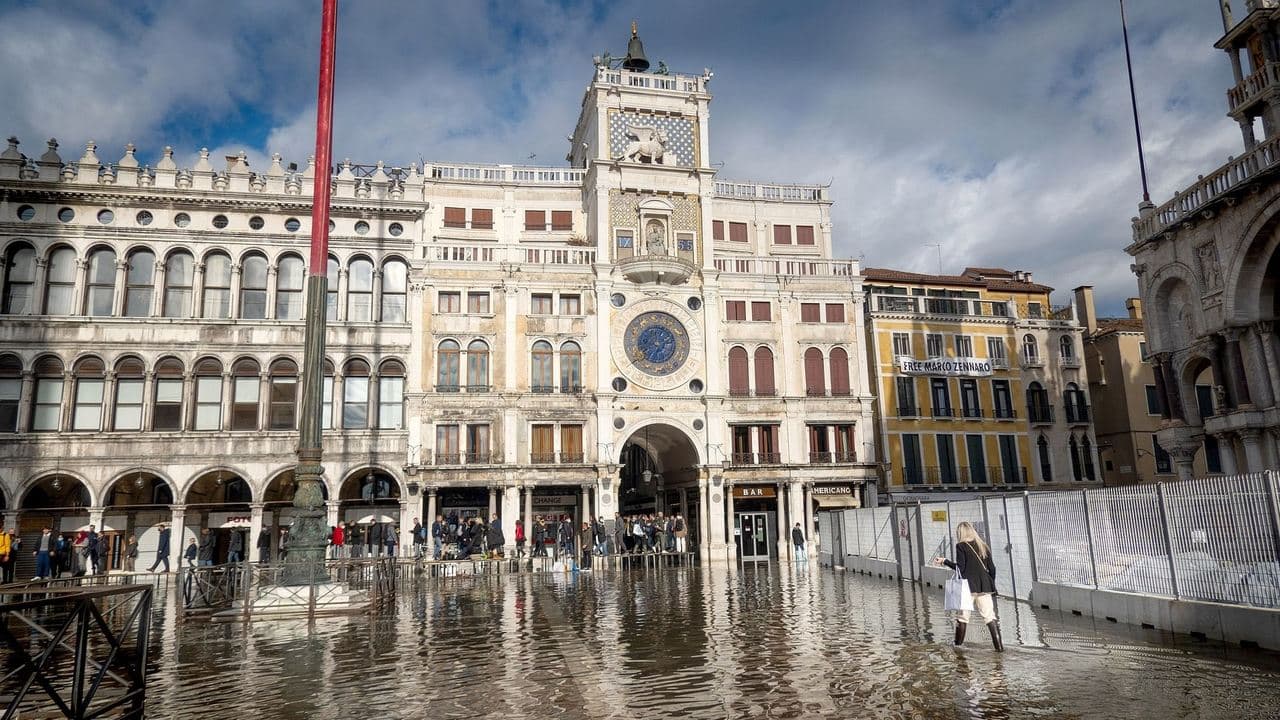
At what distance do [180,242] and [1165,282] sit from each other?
37.6m

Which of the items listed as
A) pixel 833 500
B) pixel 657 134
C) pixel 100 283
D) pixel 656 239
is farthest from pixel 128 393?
pixel 833 500

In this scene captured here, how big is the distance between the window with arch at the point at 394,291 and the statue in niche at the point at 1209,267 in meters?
30.0

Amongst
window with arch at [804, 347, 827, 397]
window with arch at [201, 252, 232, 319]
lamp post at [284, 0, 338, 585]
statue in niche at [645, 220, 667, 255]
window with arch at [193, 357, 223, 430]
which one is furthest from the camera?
window with arch at [804, 347, 827, 397]

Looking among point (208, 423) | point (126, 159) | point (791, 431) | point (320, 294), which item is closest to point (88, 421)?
point (208, 423)

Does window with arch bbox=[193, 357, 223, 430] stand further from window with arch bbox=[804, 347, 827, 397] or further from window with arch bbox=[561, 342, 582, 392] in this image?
window with arch bbox=[804, 347, 827, 397]

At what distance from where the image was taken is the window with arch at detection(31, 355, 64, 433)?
33.2m

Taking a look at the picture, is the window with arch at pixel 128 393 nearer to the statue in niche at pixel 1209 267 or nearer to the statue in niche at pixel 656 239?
the statue in niche at pixel 656 239

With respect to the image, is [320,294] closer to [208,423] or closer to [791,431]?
[208,423]

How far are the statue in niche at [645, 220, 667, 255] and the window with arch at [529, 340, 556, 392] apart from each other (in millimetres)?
6583

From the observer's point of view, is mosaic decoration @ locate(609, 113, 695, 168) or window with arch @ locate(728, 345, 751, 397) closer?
window with arch @ locate(728, 345, 751, 397)

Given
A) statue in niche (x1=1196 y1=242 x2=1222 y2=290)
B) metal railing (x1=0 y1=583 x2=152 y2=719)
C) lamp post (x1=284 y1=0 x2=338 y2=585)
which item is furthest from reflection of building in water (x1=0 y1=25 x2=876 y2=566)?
metal railing (x1=0 y1=583 x2=152 y2=719)

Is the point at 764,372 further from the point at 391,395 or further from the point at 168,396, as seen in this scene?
the point at 168,396

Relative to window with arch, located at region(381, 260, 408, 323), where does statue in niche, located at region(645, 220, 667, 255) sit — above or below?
above

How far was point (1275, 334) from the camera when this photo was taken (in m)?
24.5
